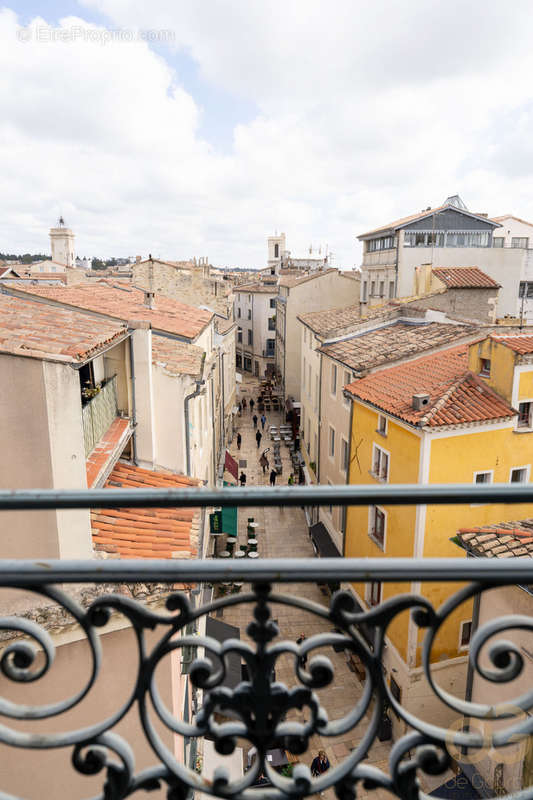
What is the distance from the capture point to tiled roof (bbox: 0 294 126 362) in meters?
6.20

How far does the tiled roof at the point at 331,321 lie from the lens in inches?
961

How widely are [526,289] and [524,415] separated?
2500 centimetres

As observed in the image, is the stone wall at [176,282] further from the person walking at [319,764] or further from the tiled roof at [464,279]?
the person walking at [319,764]

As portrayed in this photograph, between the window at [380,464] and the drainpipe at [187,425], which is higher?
the drainpipe at [187,425]

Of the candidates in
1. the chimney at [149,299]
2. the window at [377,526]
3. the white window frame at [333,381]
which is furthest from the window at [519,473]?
the chimney at [149,299]

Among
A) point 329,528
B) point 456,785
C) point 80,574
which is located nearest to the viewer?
point 80,574

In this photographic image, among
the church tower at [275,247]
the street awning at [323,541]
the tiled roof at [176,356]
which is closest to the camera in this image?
the tiled roof at [176,356]

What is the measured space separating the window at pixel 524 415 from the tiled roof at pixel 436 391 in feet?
1.80

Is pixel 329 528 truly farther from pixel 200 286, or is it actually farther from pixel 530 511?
pixel 200 286

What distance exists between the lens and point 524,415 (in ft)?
49.2

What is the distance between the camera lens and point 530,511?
53.4ft

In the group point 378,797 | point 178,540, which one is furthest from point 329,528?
point 178,540

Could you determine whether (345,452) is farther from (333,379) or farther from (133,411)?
(133,411)

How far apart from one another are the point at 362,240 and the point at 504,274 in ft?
37.9
